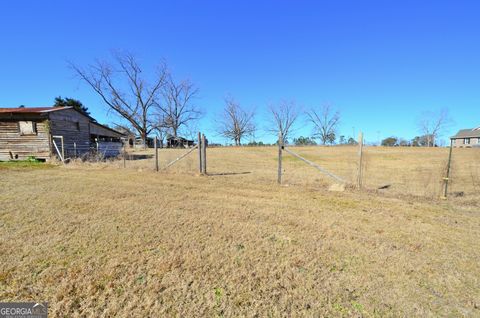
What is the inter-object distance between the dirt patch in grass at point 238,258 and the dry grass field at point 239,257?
0.05 ft

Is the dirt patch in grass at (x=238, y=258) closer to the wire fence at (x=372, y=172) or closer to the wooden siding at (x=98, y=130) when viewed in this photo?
the wire fence at (x=372, y=172)

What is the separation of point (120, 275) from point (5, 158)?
2086 cm

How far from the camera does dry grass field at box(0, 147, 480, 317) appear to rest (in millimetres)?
2078

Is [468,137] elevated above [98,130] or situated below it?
above

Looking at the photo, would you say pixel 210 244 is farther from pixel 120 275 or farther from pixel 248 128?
pixel 248 128

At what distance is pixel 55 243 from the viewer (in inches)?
123

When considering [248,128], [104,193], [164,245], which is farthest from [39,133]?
[248,128]

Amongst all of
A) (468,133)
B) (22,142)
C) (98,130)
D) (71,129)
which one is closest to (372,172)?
(71,129)

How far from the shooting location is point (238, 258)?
112 inches

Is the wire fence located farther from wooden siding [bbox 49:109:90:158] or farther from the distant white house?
the distant white house

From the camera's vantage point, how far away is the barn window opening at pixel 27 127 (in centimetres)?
1591

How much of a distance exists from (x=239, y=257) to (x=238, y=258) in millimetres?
28
